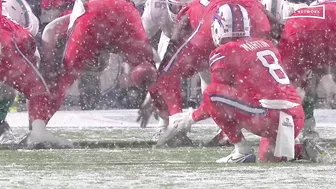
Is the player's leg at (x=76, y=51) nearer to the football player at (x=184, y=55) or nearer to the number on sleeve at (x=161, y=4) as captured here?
the football player at (x=184, y=55)

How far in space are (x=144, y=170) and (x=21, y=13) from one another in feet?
7.65

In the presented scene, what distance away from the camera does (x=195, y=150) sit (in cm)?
584

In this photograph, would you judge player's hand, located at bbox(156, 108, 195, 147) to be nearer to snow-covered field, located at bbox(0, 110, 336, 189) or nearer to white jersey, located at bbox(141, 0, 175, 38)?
Answer: snow-covered field, located at bbox(0, 110, 336, 189)

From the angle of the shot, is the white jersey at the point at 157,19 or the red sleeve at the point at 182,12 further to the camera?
the white jersey at the point at 157,19

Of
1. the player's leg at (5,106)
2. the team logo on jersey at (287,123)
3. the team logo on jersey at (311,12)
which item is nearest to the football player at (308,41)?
the team logo on jersey at (311,12)

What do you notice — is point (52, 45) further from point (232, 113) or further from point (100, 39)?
point (232, 113)

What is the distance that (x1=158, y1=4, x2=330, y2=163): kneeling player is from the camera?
5.07 meters

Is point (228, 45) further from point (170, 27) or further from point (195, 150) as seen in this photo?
point (170, 27)

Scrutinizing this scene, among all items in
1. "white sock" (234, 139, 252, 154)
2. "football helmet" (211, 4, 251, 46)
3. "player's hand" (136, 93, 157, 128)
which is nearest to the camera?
"white sock" (234, 139, 252, 154)

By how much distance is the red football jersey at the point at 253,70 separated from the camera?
16.8 feet

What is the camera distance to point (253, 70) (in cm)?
514

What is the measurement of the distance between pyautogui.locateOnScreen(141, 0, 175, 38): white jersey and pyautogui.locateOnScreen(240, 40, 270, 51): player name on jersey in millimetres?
1663

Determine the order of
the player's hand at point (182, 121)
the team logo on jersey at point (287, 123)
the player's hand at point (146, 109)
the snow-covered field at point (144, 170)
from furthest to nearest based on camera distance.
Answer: the player's hand at point (146, 109), the player's hand at point (182, 121), the team logo on jersey at point (287, 123), the snow-covered field at point (144, 170)

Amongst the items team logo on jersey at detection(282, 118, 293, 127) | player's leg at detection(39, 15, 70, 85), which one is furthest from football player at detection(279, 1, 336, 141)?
player's leg at detection(39, 15, 70, 85)
